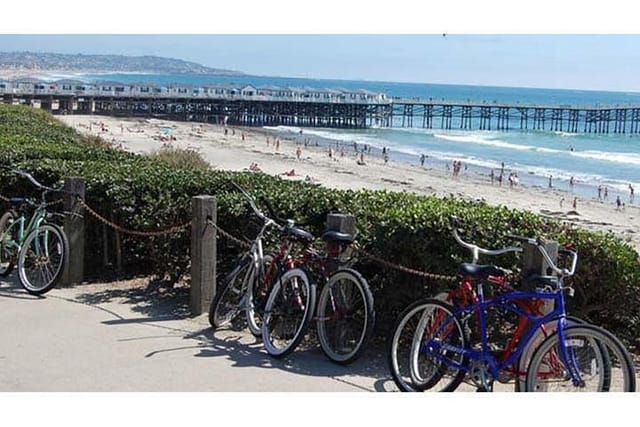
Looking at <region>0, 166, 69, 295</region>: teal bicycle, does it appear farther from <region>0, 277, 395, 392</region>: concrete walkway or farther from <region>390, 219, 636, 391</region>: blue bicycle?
<region>390, 219, 636, 391</region>: blue bicycle

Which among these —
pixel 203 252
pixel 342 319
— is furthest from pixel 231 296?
pixel 342 319

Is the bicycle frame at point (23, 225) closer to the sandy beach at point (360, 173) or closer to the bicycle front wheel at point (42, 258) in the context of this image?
the bicycle front wheel at point (42, 258)

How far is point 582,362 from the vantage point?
12.5 ft

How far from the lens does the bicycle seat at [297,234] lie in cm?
540

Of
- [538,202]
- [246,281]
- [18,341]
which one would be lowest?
[538,202]

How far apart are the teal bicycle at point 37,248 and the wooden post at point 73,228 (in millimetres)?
156

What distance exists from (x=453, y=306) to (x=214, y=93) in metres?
80.5

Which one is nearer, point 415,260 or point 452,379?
point 452,379

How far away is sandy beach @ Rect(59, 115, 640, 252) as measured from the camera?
29141 millimetres

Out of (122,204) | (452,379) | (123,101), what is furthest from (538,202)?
(123,101)

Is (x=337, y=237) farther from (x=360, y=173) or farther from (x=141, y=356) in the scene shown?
(x=360, y=173)

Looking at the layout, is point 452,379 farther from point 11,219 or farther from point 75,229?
point 11,219

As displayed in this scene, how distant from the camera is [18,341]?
561cm

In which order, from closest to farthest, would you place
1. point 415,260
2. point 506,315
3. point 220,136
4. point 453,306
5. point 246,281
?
point 453,306, point 506,315, point 415,260, point 246,281, point 220,136
